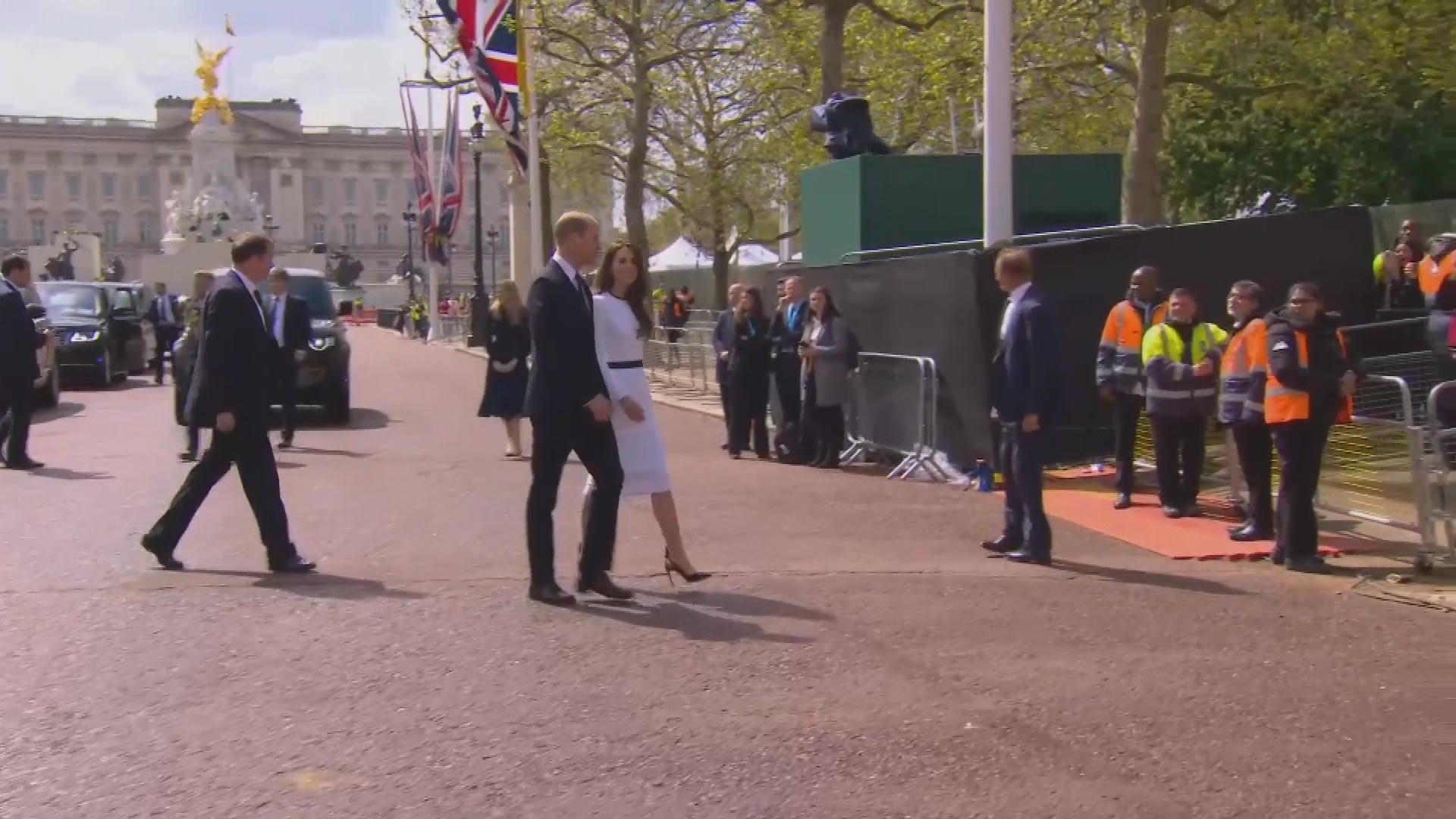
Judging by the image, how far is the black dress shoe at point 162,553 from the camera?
28.5ft

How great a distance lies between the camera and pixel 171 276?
7156 cm

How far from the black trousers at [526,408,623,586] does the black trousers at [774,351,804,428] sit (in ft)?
23.0

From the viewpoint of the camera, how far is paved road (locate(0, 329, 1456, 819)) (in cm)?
507

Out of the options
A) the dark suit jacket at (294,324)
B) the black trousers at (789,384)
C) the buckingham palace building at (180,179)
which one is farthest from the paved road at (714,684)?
the buckingham palace building at (180,179)

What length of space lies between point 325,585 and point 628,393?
199 cm

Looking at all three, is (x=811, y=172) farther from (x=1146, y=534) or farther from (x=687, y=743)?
(x=687, y=743)

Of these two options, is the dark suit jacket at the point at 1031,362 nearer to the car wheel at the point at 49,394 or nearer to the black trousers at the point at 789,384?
the black trousers at the point at 789,384

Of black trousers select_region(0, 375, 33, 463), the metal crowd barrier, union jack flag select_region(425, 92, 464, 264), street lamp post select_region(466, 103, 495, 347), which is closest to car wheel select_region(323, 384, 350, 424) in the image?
black trousers select_region(0, 375, 33, 463)

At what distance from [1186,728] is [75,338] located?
76.3 ft

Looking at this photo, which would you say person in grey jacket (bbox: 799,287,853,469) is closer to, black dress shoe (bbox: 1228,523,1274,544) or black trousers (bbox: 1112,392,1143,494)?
black trousers (bbox: 1112,392,1143,494)

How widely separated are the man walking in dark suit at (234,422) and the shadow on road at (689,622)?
6.57 feet

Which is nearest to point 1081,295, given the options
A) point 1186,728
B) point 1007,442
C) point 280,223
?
point 1007,442

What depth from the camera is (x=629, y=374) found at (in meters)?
7.93

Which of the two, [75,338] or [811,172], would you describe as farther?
[75,338]
